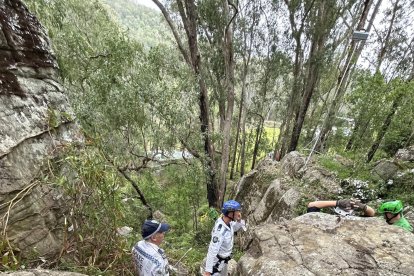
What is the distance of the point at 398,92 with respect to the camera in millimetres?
7957

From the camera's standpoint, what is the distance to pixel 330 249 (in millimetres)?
3240

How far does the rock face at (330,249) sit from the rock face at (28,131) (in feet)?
8.17

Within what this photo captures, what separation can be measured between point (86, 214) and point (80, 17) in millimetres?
12219

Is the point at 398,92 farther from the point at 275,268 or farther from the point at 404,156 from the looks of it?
the point at 275,268

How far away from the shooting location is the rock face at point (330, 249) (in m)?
2.95

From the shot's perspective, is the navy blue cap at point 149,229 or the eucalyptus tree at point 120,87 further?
the eucalyptus tree at point 120,87

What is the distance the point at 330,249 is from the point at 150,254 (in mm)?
2015

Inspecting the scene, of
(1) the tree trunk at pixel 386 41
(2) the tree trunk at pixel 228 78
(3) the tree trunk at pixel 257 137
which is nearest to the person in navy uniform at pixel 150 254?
(2) the tree trunk at pixel 228 78

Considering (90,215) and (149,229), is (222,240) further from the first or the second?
(90,215)

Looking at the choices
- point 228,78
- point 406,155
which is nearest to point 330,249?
point 406,155

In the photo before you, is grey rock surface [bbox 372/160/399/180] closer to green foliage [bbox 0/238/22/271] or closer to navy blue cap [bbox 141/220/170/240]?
navy blue cap [bbox 141/220/170/240]

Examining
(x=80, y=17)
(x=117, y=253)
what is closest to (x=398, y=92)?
(x=117, y=253)

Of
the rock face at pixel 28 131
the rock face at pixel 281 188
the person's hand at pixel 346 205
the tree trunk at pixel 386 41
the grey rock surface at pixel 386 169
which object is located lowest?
the rock face at pixel 281 188

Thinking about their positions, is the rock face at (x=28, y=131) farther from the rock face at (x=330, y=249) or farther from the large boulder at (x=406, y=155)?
the large boulder at (x=406, y=155)
